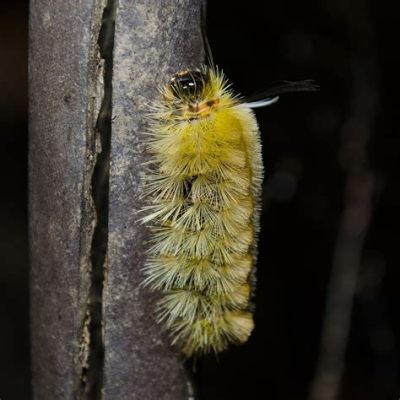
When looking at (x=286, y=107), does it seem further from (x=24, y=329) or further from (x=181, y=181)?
(x=181, y=181)

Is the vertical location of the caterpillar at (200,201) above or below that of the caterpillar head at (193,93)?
below

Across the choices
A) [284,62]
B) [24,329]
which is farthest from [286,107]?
[24,329]

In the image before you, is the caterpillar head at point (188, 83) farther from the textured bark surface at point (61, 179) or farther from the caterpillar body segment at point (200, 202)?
the textured bark surface at point (61, 179)

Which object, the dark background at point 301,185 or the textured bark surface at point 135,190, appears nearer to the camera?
the textured bark surface at point 135,190

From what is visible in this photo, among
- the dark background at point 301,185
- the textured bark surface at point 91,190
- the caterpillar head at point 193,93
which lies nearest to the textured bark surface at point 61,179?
the textured bark surface at point 91,190

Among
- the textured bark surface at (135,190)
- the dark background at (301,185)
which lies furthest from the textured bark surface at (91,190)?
the dark background at (301,185)

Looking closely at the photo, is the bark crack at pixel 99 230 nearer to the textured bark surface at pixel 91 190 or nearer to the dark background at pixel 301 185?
the textured bark surface at pixel 91 190

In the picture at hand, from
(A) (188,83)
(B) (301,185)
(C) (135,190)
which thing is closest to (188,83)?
(A) (188,83)
